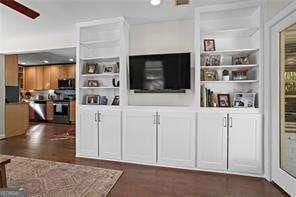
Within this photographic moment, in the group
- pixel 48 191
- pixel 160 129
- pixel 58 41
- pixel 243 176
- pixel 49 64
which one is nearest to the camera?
pixel 48 191

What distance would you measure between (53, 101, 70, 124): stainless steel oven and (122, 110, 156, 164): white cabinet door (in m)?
5.46

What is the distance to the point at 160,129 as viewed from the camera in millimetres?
3895

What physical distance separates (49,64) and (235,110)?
851cm

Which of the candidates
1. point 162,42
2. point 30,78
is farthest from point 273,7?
point 30,78

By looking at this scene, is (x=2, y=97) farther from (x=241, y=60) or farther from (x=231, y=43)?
(x=241, y=60)

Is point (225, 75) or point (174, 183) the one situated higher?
point (225, 75)

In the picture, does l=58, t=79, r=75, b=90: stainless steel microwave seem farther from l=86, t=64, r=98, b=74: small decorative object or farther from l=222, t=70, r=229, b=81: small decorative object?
l=222, t=70, r=229, b=81: small decorative object

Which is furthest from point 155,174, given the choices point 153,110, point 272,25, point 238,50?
point 272,25

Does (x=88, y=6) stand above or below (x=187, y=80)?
above

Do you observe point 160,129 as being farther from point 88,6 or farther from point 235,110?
point 88,6

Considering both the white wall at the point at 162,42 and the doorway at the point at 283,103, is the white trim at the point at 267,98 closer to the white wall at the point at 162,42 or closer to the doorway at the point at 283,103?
the doorway at the point at 283,103

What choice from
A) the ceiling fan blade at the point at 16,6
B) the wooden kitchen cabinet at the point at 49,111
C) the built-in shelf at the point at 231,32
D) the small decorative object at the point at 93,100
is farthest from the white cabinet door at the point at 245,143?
the wooden kitchen cabinet at the point at 49,111

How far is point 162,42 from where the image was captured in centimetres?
432

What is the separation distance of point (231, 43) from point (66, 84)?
281 inches
